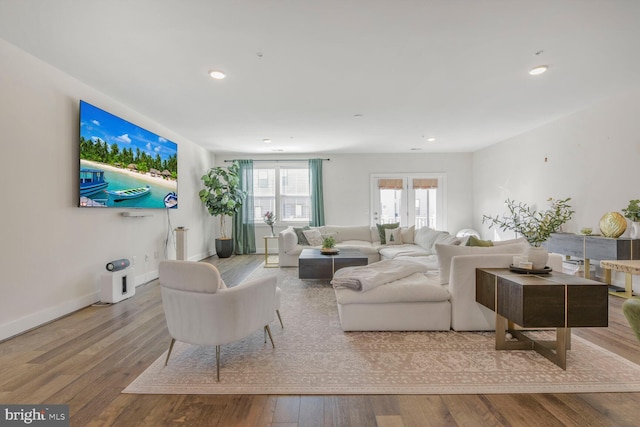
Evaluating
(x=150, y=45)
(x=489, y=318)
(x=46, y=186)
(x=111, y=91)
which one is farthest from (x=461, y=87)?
(x=46, y=186)

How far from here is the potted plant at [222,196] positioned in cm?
681

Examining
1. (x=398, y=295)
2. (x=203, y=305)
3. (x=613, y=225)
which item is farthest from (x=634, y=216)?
(x=203, y=305)

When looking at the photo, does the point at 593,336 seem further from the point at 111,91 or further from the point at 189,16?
the point at 111,91

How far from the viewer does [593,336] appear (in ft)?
8.98

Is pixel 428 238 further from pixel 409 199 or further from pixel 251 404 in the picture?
pixel 251 404

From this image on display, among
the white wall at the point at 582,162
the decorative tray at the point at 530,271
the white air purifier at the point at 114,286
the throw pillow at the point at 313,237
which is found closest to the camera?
the decorative tray at the point at 530,271

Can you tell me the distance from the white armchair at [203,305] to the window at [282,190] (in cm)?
577

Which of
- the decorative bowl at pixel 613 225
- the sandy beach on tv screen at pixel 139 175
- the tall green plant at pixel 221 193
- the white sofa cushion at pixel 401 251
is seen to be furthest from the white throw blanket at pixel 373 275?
the tall green plant at pixel 221 193

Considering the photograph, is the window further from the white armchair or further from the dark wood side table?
the dark wood side table

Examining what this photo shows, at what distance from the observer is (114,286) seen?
3.67m

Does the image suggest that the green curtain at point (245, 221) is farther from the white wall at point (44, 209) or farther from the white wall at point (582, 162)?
the white wall at point (582, 162)

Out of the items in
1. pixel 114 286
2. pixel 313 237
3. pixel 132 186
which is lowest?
pixel 114 286

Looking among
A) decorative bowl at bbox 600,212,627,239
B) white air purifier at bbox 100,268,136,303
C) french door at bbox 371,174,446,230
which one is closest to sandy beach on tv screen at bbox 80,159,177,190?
white air purifier at bbox 100,268,136,303

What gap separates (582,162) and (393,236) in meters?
3.19
